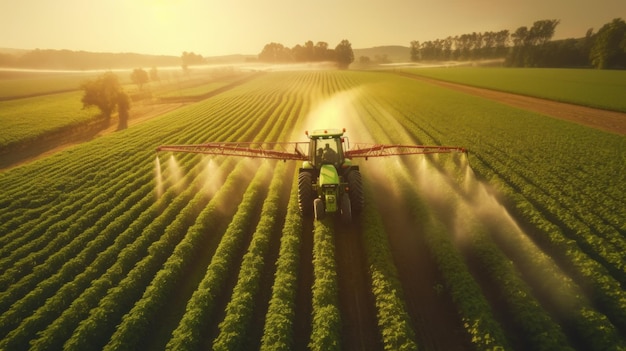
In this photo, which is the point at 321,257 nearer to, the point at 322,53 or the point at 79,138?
the point at 79,138

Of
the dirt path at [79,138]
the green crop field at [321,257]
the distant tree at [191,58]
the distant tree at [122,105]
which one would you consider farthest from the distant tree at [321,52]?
the green crop field at [321,257]

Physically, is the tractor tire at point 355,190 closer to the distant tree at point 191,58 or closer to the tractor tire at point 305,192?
the tractor tire at point 305,192

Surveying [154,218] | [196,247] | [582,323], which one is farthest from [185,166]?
[582,323]

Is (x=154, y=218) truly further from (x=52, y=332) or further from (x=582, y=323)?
(x=582, y=323)

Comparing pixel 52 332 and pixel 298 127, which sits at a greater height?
pixel 298 127

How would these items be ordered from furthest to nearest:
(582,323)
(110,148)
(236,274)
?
1. (110,148)
2. (236,274)
3. (582,323)

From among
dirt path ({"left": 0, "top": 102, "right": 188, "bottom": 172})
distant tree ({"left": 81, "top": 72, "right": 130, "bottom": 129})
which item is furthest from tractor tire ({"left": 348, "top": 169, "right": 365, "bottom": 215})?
distant tree ({"left": 81, "top": 72, "right": 130, "bottom": 129})
